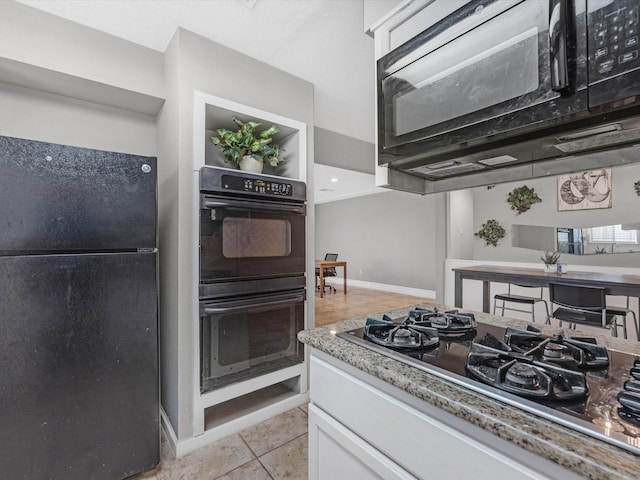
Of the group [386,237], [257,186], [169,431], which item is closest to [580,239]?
[386,237]

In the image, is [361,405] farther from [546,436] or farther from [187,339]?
[187,339]

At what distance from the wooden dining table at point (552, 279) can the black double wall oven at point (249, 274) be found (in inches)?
99.3

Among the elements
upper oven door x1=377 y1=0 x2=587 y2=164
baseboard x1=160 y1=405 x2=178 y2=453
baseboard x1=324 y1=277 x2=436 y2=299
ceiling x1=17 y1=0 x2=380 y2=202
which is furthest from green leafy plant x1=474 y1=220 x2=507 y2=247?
baseboard x1=160 y1=405 x2=178 y2=453

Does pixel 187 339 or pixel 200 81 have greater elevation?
pixel 200 81

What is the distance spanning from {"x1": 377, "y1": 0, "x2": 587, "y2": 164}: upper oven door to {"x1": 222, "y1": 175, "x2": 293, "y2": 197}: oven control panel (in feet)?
3.11

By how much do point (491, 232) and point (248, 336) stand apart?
4947 mm

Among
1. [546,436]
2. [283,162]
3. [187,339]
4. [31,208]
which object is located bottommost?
[187,339]

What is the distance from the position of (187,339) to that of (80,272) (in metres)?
0.63

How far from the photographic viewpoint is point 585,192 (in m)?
4.47

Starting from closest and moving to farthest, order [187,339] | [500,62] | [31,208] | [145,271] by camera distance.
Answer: [500,62] < [31,208] < [145,271] < [187,339]

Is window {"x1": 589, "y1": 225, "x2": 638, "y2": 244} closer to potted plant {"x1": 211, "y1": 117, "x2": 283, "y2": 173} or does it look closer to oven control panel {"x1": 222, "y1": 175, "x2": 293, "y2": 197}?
oven control panel {"x1": 222, "y1": 175, "x2": 293, "y2": 197}

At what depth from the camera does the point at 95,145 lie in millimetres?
1994

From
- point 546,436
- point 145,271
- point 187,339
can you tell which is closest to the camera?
point 546,436

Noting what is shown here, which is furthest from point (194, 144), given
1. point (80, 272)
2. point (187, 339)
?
point (187, 339)
